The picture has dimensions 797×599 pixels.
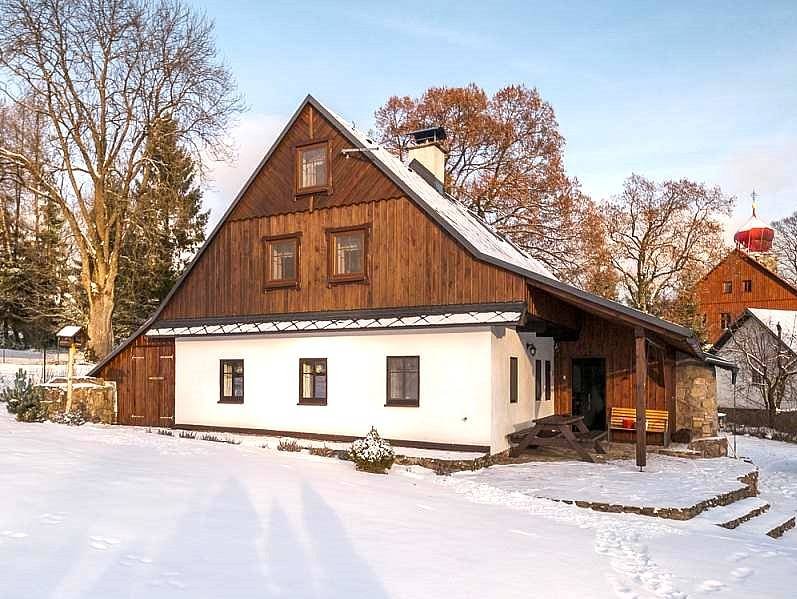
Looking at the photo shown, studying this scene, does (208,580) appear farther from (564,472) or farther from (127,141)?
(127,141)

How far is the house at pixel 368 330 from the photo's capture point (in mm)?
15352

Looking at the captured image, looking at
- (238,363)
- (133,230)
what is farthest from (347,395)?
(133,230)

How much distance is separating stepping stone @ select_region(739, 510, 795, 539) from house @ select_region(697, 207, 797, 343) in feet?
108

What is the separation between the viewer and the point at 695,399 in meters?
18.8

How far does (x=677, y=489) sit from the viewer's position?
1209cm

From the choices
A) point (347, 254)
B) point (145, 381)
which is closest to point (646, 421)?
point (347, 254)

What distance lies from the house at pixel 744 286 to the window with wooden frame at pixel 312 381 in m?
32.5

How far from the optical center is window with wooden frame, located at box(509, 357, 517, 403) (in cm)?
1638

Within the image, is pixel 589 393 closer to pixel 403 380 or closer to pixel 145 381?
pixel 403 380

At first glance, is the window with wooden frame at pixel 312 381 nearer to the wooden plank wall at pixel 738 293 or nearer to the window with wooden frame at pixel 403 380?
the window with wooden frame at pixel 403 380

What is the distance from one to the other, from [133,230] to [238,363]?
12116 mm

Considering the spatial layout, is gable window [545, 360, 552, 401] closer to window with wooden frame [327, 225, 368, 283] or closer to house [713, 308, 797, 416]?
window with wooden frame [327, 225, 368, 283]

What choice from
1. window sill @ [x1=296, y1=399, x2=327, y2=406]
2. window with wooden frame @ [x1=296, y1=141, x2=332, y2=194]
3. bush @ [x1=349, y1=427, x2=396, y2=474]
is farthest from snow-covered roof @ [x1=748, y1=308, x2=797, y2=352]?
bush @ [x1=349, y1=427, x2=396, y2=474]

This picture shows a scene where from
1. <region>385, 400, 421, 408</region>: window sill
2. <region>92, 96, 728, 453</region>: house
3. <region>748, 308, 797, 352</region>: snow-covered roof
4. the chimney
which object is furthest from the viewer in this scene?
<region>748, 308, 797, 352</region>: snow-covered roof
